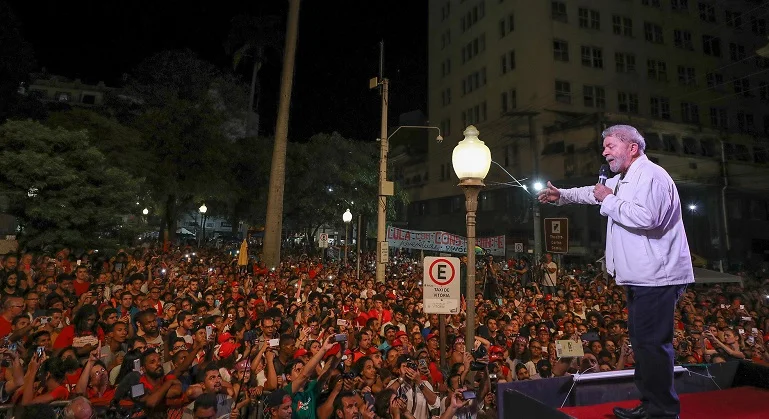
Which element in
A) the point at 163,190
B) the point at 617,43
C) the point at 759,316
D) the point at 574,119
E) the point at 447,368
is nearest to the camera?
the point at 447,368

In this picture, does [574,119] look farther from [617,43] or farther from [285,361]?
[285,361]

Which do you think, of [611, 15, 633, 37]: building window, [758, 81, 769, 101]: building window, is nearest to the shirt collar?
[611, 15, 633, 37]: building window

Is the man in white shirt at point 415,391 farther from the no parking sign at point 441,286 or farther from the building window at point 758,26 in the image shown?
the building window at point 758,26

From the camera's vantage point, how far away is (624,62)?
1385 inches

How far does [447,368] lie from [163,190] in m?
21.9

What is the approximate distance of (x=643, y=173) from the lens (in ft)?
9.03

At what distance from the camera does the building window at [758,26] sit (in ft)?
131

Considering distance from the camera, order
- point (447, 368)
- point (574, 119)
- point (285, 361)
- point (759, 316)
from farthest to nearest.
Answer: point (574, 119) < point (759, 316) < point (447, 368) < point (285, 361)

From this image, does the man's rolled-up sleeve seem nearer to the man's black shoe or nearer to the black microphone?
the black microphone

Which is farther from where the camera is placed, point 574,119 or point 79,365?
point 574,119

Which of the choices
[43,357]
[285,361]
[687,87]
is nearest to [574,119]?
[687,87]

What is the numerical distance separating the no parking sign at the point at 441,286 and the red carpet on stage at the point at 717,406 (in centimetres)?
260

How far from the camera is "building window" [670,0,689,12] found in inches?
1455

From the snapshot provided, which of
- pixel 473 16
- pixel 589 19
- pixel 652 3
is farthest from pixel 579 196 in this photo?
pixel 652 3
